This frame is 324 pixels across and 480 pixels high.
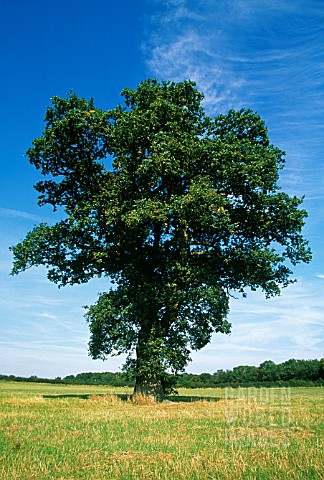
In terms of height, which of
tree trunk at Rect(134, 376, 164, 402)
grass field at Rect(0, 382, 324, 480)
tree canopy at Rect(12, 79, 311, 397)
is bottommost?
grass field at Rect(0, 382, 324, 480)

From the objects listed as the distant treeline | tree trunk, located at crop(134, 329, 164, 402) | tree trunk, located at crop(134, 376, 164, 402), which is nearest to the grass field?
tree trunk, located at crop(134, 329, 164, 402)

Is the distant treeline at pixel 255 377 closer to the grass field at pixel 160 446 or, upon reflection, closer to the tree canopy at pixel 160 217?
the tree canopy at pixel 160 217

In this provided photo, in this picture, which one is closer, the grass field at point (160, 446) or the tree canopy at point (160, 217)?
the grass field at point (160, 446)

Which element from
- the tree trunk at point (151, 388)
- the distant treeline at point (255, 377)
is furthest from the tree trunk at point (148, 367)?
the distant treeline at point (255, 377)

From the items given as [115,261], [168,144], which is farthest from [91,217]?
[168,144]

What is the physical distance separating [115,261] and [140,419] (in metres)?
12.3

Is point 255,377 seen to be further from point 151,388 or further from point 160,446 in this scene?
point 160,446

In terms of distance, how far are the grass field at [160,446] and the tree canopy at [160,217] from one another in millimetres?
7743

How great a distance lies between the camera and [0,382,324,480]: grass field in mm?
8930

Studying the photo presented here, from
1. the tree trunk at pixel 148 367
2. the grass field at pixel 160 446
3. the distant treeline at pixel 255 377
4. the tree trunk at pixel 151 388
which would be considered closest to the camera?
the grass field at pixel 160 446

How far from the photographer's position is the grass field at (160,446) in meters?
8.93

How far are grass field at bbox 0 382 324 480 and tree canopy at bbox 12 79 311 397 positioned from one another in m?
7.74

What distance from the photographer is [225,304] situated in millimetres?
28438

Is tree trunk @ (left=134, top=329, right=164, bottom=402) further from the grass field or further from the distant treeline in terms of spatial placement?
the distant treeline
